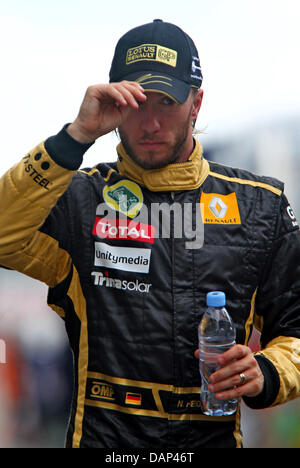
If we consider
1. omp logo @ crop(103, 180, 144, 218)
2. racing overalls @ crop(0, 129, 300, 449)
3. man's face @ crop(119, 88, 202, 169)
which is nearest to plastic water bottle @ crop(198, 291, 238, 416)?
racing overalls @ crop(0, 129, 300, 449)

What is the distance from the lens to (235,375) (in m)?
1.50

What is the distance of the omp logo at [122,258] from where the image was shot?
172 cm

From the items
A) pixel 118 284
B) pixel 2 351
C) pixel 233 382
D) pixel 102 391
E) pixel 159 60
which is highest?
pixel 159 60

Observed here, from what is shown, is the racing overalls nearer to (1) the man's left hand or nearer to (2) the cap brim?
(1) the man's left hand

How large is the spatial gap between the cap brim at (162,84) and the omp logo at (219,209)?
37 cm

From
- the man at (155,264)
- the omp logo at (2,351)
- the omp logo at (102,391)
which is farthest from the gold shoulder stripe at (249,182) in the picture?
the omp logo at (2,351)

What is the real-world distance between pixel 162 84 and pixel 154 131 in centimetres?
16

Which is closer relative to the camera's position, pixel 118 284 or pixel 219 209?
pixel 118 284

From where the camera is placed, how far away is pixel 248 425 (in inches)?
128

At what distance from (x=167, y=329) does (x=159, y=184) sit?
0.52m

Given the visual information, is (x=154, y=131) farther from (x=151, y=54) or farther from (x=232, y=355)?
(x=232, y=355)

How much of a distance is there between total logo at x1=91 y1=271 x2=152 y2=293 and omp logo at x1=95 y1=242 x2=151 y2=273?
4 centimetres

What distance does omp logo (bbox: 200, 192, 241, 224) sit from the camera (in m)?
1.81

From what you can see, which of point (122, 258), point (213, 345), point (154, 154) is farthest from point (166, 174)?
point (213, 345)
